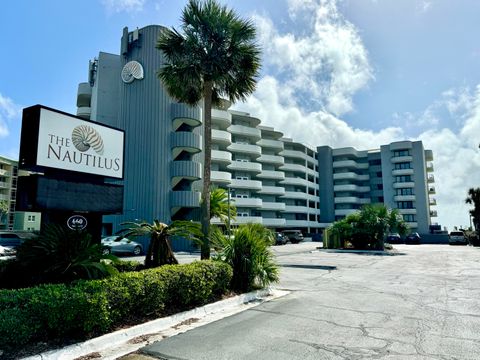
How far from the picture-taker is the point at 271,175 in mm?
61094

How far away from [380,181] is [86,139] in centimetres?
7609

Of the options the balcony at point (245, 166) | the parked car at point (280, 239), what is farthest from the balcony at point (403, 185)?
the parked car at point (280, 239)

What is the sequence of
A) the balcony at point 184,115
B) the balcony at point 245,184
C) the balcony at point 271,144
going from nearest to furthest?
the balcony at point 184,115 < the balcony at point 245,184 < the balcony at point 271,144

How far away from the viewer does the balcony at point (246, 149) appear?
177ft

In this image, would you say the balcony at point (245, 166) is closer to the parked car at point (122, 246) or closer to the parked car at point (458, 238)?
the parked car at point (122, 246)

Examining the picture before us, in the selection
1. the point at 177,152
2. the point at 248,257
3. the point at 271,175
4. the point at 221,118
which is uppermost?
the point at 221,118

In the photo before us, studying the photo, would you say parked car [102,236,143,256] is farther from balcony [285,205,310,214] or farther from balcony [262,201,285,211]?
balcony [285,205,310,214]

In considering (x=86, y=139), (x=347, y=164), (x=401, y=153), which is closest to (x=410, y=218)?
(x=401, y=153)

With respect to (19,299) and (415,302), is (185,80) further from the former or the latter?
(415,302)

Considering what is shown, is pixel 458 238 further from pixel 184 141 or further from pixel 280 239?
pixel 184 141

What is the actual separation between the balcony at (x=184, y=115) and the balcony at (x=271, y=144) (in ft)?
83.1

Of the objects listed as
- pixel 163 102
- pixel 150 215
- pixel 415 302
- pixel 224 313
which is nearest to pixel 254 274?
pixel 224 313

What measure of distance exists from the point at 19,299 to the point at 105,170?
513 centimetres

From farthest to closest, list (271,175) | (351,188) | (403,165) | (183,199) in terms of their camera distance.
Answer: (351,188)
(403,165)
(271,175)
(183,199)
